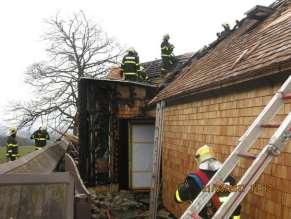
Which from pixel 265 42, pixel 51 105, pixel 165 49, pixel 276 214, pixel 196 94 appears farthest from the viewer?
pixel 51 105

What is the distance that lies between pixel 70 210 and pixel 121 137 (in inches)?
402

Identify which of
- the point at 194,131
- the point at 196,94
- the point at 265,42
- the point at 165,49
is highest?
the point at 165,49

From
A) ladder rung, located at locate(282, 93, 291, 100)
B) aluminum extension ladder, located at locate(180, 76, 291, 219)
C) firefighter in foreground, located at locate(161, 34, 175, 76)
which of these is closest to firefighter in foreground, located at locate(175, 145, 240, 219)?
aluminum extension ladder, located at locate(180, 76, 291, 219)

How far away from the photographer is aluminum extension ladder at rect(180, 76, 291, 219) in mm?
3811

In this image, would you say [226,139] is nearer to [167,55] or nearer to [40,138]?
[167,55]

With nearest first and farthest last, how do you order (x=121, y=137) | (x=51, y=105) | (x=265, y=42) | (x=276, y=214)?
(x=276, y=214)
(x=265, y=42)
(x=121, y=137)
(x=51, y=105)

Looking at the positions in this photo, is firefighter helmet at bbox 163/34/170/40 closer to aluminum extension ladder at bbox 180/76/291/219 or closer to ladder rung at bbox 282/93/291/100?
aluminum extension ladder at bbox 180/76/291/219

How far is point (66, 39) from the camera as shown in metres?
33.5

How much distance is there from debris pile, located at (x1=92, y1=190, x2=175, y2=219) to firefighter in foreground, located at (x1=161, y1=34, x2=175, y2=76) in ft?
17.1

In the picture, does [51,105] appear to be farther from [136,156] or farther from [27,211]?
[27,211]

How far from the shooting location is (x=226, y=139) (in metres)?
7.45

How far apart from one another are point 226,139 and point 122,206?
19.5 ft

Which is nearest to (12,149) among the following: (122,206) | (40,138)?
(40,138)

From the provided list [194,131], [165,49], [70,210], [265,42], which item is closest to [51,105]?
[165,49]
